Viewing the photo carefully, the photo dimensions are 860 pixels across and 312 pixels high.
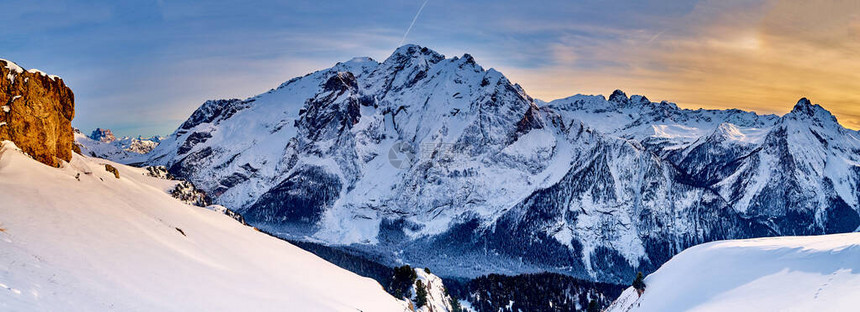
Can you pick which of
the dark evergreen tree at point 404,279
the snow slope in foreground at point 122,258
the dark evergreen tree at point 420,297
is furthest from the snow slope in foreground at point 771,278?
the dark evergreen tree at point 404,279

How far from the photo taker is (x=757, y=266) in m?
33.2

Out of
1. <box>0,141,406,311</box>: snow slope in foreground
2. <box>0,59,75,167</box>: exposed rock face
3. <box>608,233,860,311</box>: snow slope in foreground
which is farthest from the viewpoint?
<box>0,59,75,167</box>: exposed rock face

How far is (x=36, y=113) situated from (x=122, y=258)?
2782 cm

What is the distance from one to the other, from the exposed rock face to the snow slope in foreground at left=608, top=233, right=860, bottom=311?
61.1 meters

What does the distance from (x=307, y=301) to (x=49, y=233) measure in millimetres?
19233

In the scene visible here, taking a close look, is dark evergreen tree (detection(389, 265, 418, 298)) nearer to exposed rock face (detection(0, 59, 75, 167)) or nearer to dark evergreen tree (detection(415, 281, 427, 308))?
dark evergreen tree (detection(415, 281, 427, 308))

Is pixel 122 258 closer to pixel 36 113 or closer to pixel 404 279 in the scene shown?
pixel 36 113

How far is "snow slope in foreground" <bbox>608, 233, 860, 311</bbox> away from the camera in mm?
26188

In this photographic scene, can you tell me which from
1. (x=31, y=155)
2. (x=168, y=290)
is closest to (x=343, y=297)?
(x=168, y=290)

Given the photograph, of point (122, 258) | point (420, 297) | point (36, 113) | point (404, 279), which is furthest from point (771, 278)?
point (404, 279)

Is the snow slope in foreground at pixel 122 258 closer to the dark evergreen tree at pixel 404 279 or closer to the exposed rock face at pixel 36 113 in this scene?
the exposed rock face at pixel 36 113

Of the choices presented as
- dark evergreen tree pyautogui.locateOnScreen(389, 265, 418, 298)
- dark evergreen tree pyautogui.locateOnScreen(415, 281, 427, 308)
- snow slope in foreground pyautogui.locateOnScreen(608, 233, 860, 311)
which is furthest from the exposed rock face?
snow slope in foreground pyautogui.locateOnScreen(608, 233, 860, 311)

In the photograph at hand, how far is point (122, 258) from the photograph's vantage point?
1324 inches

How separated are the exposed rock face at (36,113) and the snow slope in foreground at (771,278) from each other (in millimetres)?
61056
